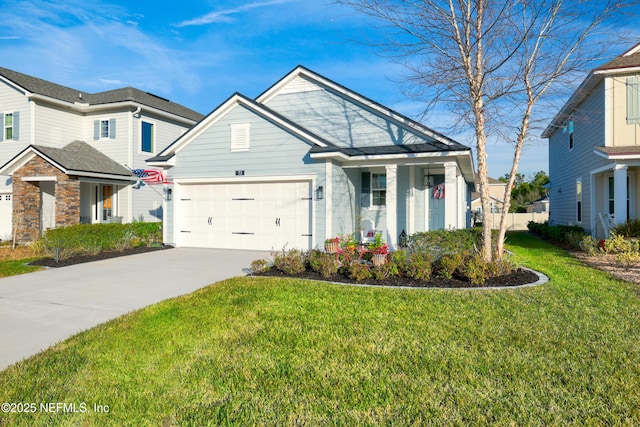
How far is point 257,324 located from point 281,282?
7.86 feet

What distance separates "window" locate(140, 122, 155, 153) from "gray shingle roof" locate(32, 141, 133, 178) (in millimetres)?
1437

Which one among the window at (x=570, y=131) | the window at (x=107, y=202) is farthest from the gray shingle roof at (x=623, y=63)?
the window at (x=107, y=202)

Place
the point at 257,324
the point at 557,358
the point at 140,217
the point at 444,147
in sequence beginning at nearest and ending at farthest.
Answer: the point at 557,358, the point at 257,324, the point at 444,147, the point at 140,217

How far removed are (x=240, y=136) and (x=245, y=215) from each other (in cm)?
263

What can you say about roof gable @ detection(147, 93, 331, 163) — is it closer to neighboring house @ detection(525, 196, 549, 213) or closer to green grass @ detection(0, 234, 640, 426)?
green grass @ detection(0, 234, 640, 426)

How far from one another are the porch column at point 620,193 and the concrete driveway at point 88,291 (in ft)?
35.4

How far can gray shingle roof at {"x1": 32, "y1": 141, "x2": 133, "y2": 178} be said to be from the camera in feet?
49.2

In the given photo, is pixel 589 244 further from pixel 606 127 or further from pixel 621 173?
pixel 606 127

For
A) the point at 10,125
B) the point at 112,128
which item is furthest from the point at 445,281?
the point at 10,125

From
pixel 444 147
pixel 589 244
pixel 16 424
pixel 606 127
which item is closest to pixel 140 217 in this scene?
pixel 444 147

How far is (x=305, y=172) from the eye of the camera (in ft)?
40.2

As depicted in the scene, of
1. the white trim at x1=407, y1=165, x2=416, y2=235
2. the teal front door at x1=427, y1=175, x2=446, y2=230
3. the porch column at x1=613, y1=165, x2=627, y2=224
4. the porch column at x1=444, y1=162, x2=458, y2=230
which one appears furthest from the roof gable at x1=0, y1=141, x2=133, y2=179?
the porch column at x1=613, y1=165, x2=627, y2=224

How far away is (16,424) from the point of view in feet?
9.84

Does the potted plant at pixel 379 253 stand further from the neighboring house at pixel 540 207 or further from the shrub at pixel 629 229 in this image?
the neighboring house at pixel 540 207
